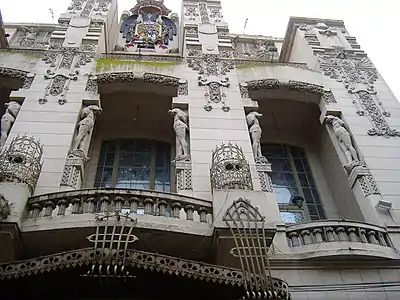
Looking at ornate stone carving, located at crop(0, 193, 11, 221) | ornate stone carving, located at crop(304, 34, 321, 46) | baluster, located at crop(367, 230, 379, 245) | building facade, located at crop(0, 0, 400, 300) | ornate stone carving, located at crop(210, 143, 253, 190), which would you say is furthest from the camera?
ornate stone carving, located at crop(304, 34, 321, 46)

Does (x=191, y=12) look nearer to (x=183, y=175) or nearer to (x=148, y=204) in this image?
(x=183, y=175)

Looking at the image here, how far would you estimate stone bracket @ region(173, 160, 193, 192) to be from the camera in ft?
39.3

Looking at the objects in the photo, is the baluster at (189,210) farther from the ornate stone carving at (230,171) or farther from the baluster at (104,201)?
the baluster at (104,201)

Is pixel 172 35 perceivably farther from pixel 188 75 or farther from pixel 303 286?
pixel 303 286

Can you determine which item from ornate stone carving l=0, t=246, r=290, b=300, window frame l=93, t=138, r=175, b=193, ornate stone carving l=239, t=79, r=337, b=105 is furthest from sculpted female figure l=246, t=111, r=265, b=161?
ornate stone carving l=0, t=246, r=290, b=300

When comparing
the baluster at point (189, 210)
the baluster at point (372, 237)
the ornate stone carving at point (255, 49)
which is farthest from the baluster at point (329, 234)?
the ornate stone carving at point (255, 49)

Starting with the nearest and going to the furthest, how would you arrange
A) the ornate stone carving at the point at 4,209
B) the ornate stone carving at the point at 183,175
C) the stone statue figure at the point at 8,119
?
the ornate stone carving at the point at 4,209, the ornate stone carving at the point at 183,175, the stone statue figure at the point at 8,119

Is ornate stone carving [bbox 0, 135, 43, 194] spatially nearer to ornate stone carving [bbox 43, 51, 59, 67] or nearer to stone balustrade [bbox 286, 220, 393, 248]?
ornate stone carving [bbox 43, 51, 59, 67]

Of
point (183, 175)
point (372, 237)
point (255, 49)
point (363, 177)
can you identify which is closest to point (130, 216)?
point (183, 175)

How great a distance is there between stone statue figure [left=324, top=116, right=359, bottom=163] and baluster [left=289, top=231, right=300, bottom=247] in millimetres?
3600

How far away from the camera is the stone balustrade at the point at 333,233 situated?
10.9 metres

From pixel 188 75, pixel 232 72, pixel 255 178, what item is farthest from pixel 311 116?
pixel 255 178

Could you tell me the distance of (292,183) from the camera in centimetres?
1531

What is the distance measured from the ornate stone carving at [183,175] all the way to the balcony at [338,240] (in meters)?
2.68
